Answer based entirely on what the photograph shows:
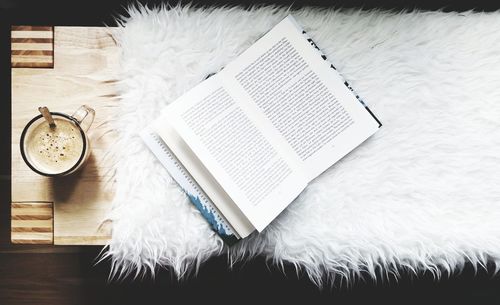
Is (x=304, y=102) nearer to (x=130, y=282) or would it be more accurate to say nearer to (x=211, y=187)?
(x=211, y=187)

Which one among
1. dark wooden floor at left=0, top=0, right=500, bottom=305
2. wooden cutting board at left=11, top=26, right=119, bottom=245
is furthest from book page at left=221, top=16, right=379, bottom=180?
dark wooden floor at left=0, top=0, right=500, bottom=305

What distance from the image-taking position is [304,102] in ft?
2.61

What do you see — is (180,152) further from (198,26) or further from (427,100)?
(427,100)

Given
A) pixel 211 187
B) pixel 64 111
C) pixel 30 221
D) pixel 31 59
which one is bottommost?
pixel 211 187

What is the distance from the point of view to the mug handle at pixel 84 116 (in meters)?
0.75

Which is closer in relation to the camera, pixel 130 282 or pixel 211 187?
pixel 211 187

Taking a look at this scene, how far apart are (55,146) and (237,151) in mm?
293

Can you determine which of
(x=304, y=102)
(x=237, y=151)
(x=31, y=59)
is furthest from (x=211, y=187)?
(x=31, y=59)

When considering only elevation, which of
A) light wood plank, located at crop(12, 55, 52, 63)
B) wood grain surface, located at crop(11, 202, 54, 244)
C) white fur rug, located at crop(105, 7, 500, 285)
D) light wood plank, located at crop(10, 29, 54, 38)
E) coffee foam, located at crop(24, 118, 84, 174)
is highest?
light wood plank, located at crop(10, 29, 54, 38)

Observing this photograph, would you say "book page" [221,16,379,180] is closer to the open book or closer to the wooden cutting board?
the open book

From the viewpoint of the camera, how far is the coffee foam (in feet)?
2.35

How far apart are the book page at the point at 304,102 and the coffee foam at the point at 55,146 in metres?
0.30

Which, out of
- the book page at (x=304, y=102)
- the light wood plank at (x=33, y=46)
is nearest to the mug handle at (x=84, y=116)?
the light wood plank at (x=33, y=46)

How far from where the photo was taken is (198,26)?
796 millimetres
